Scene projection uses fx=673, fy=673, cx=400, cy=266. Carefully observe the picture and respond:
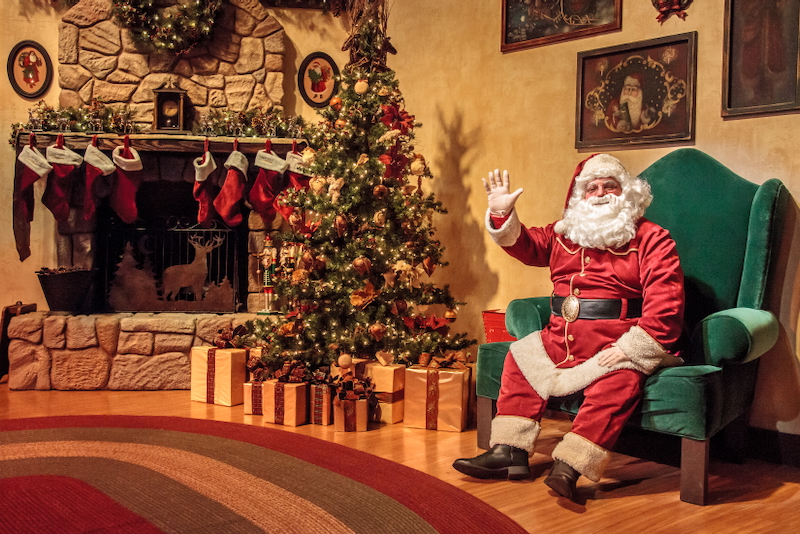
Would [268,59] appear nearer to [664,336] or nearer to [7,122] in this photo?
[7,122]

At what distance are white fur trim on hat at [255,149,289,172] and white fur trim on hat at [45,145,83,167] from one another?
1122mm

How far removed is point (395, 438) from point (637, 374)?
4.04 ft

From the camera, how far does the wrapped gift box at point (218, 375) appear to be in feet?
12.2

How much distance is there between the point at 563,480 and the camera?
2258 millimetres

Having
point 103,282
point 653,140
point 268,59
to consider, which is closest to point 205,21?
point 268,59

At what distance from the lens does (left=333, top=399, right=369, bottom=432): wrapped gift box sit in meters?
3.22

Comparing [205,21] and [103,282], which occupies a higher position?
[205,21]

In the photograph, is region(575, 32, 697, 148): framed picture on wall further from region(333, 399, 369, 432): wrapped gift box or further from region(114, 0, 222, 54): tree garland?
region(114, 0, 222, 54): tree garland

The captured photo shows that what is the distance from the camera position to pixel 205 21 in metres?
4.62

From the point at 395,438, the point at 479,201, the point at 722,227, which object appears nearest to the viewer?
the point at 722,227

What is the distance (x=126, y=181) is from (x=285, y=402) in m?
1.99

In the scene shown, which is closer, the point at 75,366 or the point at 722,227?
the point at 722,227

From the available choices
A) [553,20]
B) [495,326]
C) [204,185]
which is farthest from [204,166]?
[553,20]

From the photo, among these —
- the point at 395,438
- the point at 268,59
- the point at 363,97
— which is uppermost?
the point at 268,59
